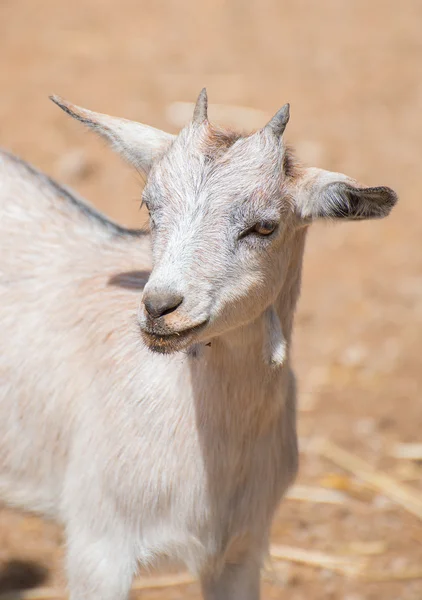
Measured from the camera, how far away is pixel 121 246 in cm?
424

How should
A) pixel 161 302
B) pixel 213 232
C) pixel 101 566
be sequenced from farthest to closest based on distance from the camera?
pixel 101 566 < pixel 213 232 < pixel 161 302

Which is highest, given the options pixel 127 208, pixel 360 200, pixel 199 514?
pixel 360 200

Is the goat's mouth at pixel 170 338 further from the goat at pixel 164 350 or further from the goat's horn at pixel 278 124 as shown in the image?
the goat's horn at pixel 278 124

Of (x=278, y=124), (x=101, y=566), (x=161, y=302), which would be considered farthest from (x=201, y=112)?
(x=101, y=566)

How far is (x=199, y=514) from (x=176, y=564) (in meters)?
0.26

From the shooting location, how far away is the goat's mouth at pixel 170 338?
3053mm

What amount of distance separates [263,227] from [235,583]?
66.1 inches

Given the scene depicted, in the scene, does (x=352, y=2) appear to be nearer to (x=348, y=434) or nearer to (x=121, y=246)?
(x=348, y=434)

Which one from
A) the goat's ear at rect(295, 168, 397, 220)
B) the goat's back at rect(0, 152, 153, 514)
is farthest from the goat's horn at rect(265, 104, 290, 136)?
the goat's back at rect(0, 152, 153, 514)

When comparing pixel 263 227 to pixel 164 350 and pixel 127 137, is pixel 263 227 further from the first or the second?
pixel 127 137

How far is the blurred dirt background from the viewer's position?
17.6 feet

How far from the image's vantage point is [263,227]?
10.8ft

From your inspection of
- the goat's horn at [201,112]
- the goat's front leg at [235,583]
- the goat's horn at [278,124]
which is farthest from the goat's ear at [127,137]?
the goat's front leg at [235,583]

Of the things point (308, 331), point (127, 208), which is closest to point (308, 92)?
point (127, 208)
